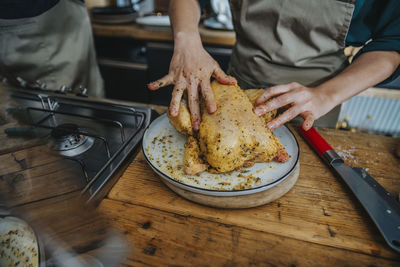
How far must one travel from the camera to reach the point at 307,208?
779mm

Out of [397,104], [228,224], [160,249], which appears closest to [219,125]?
[228,224]

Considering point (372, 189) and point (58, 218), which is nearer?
point (58, 218)

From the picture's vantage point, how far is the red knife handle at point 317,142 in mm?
971

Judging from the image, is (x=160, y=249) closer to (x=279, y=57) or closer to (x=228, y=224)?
(x=228, y=224)

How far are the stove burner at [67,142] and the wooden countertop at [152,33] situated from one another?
162 cm

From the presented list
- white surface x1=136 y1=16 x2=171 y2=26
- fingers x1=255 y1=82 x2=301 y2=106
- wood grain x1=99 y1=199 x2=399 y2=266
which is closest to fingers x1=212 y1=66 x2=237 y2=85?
fingers x1=255 y1=82 x2=301 y2=106

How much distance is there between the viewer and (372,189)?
79 cm

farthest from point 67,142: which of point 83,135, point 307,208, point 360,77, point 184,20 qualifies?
point 360,77

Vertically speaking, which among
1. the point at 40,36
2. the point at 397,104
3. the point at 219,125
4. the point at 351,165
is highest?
A: the point at 40,36

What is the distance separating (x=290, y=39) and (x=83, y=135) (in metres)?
1.05

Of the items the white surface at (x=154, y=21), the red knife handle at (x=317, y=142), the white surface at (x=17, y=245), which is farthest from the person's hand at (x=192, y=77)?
the white surface at (x=154, y=21)

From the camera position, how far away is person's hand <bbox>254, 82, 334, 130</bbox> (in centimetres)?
94

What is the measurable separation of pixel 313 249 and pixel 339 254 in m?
0.07

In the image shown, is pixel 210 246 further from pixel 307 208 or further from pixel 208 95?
pixel 208 95
